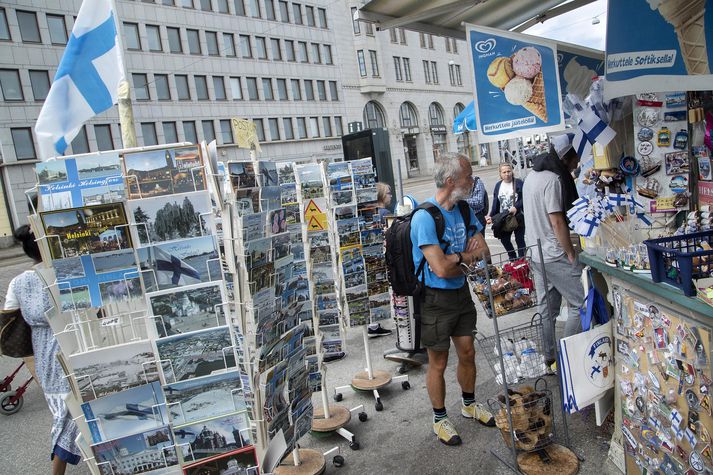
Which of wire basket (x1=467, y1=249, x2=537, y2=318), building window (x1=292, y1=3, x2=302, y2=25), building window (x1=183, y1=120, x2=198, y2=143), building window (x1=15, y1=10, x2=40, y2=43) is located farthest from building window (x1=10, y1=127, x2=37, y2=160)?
wire basket (x1=467, y1=249, x2=537, y2=318)

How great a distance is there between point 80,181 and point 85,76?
1.20m

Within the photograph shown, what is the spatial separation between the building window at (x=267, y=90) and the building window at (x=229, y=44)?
2.92 meters

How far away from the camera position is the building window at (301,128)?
39.1m

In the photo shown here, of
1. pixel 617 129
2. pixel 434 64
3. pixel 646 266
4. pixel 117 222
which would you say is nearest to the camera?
pixel 117 222

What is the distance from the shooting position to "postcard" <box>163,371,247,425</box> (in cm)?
244

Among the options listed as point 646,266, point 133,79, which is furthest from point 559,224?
point 133,79

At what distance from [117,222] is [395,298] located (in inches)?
140

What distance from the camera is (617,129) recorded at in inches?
127

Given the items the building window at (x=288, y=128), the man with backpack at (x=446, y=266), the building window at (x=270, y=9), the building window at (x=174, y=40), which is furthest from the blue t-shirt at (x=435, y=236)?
the building window at (x=270, y=9)

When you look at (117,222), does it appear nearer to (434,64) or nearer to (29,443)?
(29,443)

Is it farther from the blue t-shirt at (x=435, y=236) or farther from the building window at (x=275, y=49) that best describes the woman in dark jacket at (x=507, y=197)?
the building window at (x=275, y=49)

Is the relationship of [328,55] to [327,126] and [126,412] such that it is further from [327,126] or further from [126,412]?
[126,412]

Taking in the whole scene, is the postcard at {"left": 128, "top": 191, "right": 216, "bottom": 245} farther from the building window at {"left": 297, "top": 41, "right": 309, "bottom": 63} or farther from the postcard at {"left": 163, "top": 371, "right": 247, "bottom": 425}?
the building window at {"left": 297, "top": 41, "right": 309, "bottom": 63}

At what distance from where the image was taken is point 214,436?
8.30 ft
